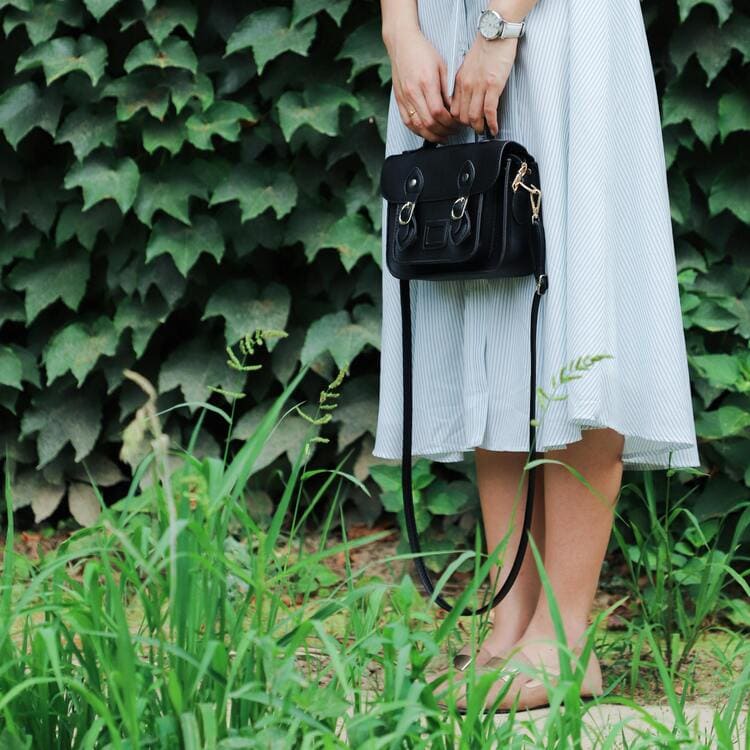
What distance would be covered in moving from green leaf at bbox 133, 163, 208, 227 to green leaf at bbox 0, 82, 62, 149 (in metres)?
0.26

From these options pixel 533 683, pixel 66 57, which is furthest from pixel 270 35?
pixel 533 683

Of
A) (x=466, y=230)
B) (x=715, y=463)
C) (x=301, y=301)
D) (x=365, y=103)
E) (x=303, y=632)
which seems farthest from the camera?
(x=301, y=301)

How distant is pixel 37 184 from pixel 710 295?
64.4 inches

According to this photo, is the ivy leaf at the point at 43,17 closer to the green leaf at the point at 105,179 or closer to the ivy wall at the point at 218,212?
the ivy wall at the point at 218,212

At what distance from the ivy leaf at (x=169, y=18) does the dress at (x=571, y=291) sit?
3.13 feet

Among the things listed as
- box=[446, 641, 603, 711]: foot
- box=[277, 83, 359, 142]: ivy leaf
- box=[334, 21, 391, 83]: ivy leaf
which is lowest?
box=[446, 641, 603, 711]: foot

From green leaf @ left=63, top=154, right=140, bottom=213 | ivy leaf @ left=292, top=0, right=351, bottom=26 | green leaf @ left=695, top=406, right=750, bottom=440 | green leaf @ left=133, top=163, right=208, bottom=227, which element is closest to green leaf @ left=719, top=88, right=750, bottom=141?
green leaf @ left=695, top=406, right=750, bottom=440

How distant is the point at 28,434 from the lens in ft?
9.44

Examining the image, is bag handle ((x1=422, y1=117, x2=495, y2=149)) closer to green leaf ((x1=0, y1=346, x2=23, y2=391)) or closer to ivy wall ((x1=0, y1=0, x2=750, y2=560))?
ivy wall ((x1=0, y1=0, x2=750, y2=560))

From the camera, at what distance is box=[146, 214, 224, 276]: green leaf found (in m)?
2.66

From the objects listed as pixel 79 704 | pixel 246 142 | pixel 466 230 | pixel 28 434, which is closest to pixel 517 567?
pixel 466 230

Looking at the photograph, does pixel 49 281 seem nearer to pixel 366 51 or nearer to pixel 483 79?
pixel 366 51

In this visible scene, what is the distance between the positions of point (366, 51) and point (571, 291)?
1.17 m

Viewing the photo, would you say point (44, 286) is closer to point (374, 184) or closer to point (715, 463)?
point (374, 184)
